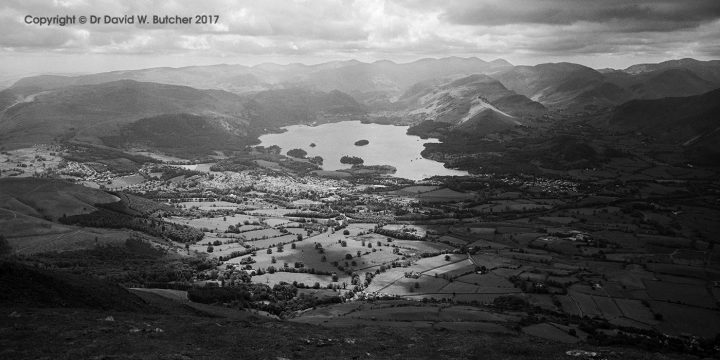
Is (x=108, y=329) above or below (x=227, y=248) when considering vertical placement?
above

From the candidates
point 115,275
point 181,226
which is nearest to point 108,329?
point 115,275

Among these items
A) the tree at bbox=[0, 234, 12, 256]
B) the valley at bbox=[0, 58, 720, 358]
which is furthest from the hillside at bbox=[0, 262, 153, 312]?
the tree at bbox=[0, 234, 12, 256]

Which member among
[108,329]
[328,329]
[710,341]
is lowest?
[710,341]

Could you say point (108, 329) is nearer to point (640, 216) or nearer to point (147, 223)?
point (147, 223)

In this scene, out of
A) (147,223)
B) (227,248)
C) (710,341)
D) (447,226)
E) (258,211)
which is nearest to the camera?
(710,341)

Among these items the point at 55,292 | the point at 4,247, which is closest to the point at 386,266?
the point at 55,292

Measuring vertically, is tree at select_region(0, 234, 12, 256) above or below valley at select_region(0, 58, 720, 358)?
above

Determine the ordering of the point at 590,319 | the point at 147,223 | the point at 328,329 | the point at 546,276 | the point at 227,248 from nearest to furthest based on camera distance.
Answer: the point at 328,329 < the point at 590,319 < the point at 546,276 < the point at 227,248 < the point at 147,223

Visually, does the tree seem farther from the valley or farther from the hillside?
the hillside

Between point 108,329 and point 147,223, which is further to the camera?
point 147,223

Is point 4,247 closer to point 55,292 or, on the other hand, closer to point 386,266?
point 55,292

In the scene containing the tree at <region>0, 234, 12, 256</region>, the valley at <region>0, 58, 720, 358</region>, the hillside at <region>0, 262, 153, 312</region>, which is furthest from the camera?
the tree at <region>0, 234, 12, 256</region>
